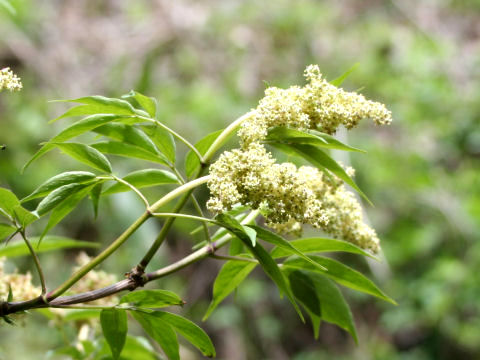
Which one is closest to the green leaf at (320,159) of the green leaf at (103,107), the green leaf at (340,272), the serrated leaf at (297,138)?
the serrated leaf at (297,138)

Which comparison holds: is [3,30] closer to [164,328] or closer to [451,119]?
[451,119]

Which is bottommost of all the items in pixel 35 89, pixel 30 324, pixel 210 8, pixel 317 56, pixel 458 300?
pixel 30 324

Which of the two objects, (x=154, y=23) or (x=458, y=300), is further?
(x=154, y=23)

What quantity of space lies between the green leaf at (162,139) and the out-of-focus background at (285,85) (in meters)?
2.24

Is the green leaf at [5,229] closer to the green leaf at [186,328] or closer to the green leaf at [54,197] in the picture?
the green leaf at [54,197]

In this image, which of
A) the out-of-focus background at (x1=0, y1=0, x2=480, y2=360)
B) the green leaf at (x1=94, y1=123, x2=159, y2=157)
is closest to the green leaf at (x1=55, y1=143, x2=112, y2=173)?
the green leaf at (x1=94, y1=123, x2=159, y2=157)

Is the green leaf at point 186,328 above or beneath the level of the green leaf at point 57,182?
beneath

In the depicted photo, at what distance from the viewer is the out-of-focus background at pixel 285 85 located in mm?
3428

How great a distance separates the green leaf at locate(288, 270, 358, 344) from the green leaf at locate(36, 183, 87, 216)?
0.36 m

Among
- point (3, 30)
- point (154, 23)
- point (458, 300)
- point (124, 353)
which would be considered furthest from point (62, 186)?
point (154, 23)

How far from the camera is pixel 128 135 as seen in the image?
2.52 ft

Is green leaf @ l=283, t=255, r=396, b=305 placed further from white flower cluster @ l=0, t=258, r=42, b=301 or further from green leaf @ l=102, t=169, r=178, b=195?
white flower cluster @ l=0, t=258, r=42, b=301

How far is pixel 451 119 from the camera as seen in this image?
377 cm

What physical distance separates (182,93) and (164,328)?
326 centimetres
